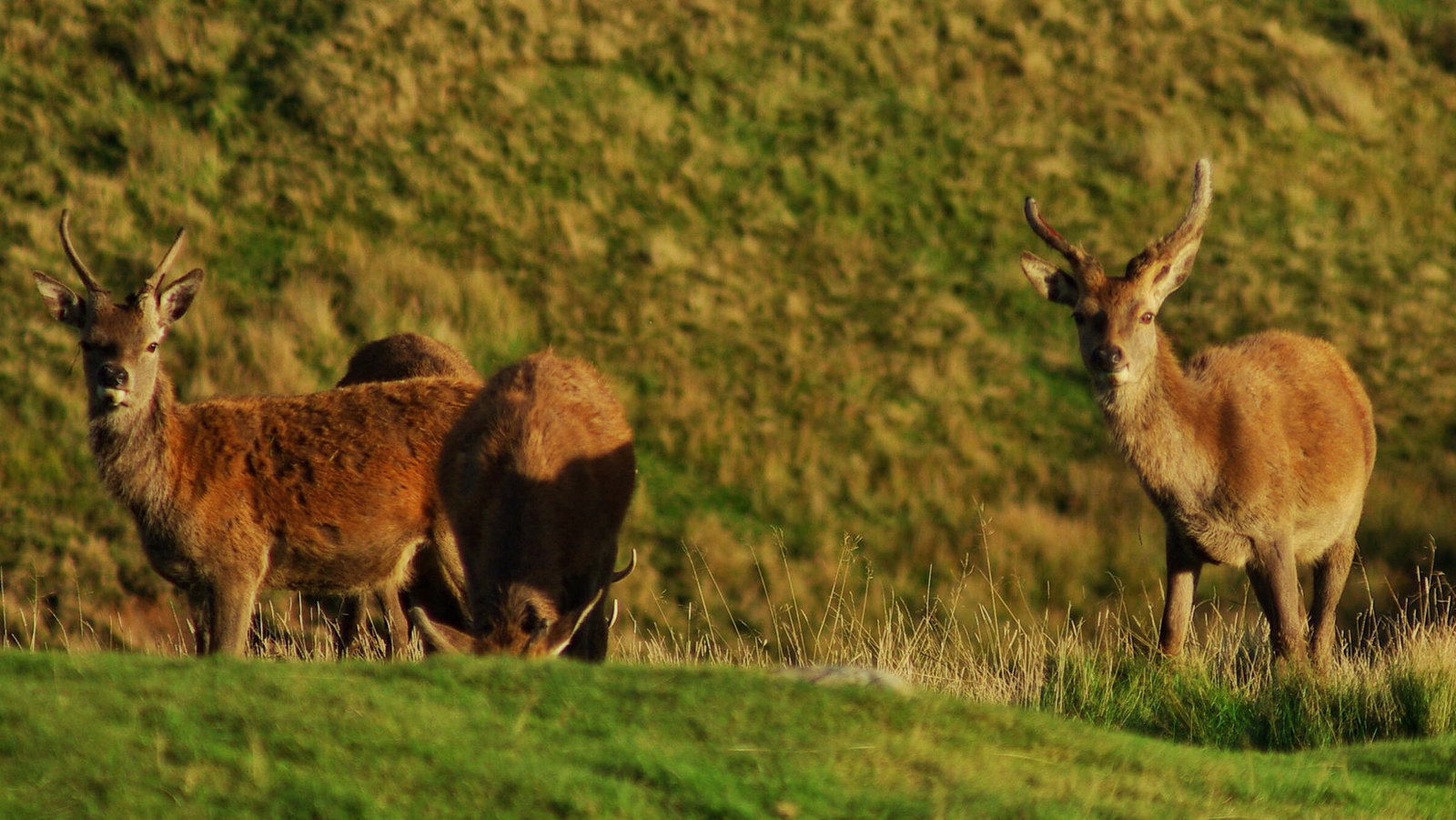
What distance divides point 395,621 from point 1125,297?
17.5 feet

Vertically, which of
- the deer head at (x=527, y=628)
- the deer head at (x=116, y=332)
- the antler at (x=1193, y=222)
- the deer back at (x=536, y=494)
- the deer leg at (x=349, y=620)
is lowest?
the deer leg at (x=349, y=620)

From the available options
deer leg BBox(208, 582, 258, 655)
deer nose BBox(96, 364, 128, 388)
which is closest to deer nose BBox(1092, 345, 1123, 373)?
deer leg BBox(208, 582, 258, 655)

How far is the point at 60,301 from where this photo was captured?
34.5 ft

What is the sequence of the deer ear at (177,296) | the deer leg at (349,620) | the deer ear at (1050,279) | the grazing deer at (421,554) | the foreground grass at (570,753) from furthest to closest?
the deer leg at (349,620)
the grazing deer at (421,554)
the deer ear at (177,296)
the deer ear at (1050,279)
the foreground grass at (570,753)

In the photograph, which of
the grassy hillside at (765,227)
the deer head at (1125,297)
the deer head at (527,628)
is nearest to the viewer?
the deer head at (527,628)

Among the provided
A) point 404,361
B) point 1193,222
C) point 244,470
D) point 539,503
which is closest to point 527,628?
point 539,503

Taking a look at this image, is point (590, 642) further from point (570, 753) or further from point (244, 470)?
point (570, 753)

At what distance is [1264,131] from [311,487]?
2161 centimetres

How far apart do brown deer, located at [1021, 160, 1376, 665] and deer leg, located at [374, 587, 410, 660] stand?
478 centimetres

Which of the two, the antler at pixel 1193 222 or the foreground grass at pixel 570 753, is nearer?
the foreground grass at pixel 570 753

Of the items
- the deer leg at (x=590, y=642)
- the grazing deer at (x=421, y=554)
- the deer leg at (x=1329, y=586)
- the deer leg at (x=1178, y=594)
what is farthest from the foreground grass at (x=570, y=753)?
the deer leg at (x=1329, y=586)

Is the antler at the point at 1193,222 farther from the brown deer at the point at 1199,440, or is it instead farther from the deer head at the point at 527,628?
the deer head at the point at 527,628

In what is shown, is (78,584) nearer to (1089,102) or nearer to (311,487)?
(311,487)

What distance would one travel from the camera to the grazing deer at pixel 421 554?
11109 millimetres
